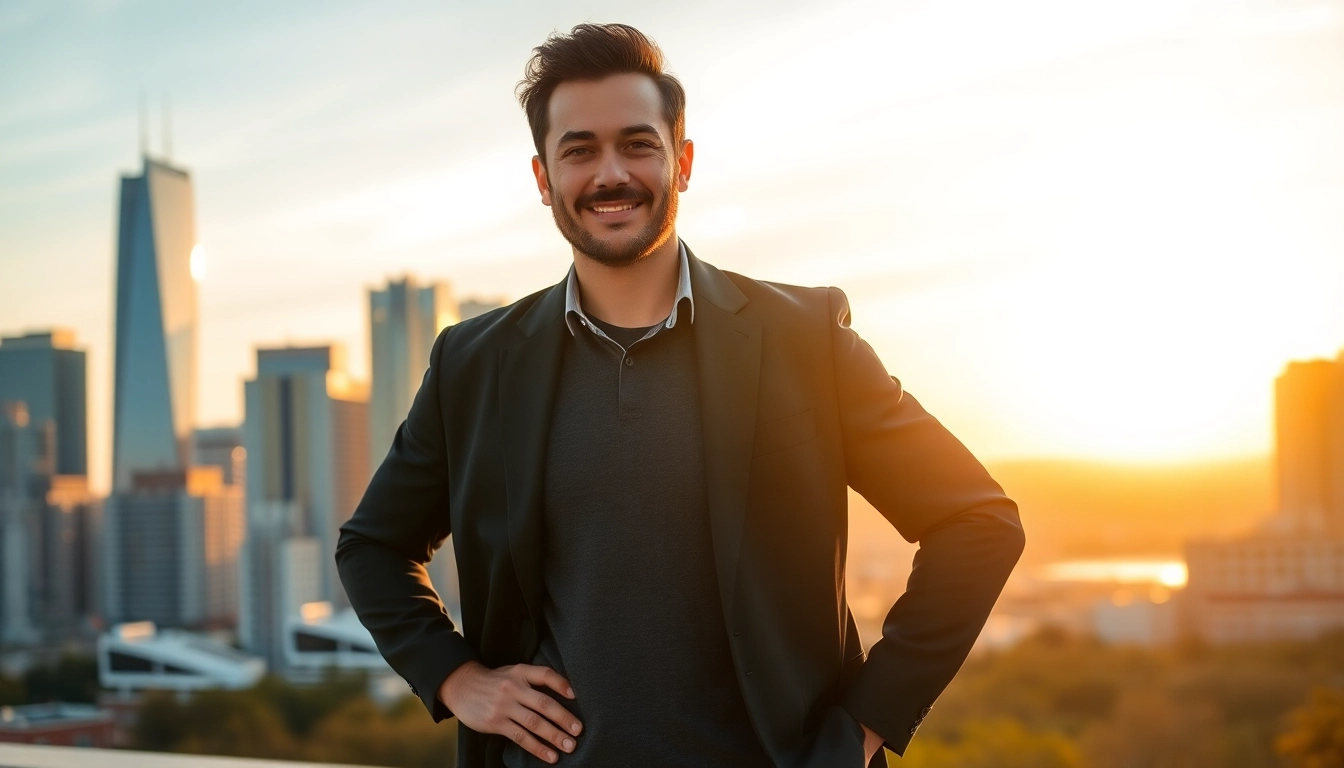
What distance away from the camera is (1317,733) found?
29.7 metres

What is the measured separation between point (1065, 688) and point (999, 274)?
643 inches

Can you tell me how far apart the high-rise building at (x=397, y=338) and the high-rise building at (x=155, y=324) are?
9.28 meters

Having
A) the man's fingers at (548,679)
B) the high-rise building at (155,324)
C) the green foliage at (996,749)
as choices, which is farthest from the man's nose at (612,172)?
the high-rise building at (155,324)

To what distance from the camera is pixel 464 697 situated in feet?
4.72

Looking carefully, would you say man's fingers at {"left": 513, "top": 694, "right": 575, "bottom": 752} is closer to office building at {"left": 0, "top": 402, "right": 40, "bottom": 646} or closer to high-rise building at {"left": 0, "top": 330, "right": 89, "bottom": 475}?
office building at {"left": 0, "top": 402, "right": 40, "bottom": 646}

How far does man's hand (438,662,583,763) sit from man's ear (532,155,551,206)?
599 millimetres

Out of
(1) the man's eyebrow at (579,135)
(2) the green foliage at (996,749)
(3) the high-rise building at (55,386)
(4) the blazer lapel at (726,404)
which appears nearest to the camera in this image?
(4) the blazer lapel at (726,404)

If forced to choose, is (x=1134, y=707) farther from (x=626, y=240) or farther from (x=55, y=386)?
(x=55, y=386)

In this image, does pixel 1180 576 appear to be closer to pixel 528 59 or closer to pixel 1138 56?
pixel 1138 56

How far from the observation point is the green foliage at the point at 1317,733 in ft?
97.2

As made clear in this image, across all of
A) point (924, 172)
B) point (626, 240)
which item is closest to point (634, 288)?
point (626, 240)

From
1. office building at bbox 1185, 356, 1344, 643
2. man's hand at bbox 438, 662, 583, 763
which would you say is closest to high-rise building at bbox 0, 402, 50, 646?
office building at bbox 1185, 356, 1344, 643

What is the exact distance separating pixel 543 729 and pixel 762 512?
37cm

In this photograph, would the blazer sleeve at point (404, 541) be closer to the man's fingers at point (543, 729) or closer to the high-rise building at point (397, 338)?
the man's fingers at point (543, 729)
